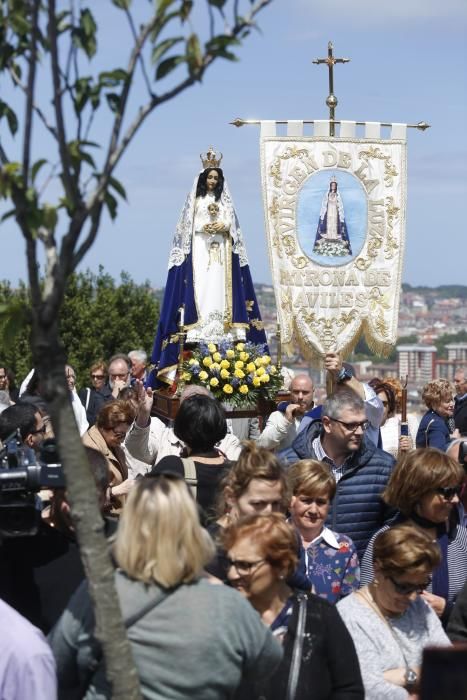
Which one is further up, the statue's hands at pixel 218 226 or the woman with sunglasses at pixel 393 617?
the statue's hands at pixel 218 226

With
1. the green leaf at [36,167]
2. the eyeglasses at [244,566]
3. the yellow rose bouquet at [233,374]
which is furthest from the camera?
the yellow rose bouquet at [233,374]

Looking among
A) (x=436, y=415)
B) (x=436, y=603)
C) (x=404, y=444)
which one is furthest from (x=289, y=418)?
(x=436, y=603)

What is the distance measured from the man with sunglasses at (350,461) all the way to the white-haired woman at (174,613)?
2.16 m

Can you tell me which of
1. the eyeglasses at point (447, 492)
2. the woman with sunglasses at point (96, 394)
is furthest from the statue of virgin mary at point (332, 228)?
the eyeglasses at point (447, 492)

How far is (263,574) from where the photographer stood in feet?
11.7

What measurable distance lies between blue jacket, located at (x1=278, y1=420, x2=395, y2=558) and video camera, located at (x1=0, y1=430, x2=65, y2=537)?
6.29ft

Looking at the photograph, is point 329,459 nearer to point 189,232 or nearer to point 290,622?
point 290,622

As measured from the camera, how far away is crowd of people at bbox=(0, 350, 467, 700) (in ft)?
10.2

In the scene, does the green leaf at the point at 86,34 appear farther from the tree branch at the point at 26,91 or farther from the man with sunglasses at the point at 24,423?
the man with sunglasses at the point at 24,423

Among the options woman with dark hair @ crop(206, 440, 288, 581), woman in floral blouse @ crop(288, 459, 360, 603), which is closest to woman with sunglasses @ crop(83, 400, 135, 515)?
woman in floral blouse @ crop(288, 459, 360, 603)

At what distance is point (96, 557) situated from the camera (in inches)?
114

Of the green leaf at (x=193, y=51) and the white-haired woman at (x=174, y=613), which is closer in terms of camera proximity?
the green leaf at (x=193, y=51)

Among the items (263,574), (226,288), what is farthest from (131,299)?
(263,574)

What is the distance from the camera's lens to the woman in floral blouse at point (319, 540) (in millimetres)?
4598
